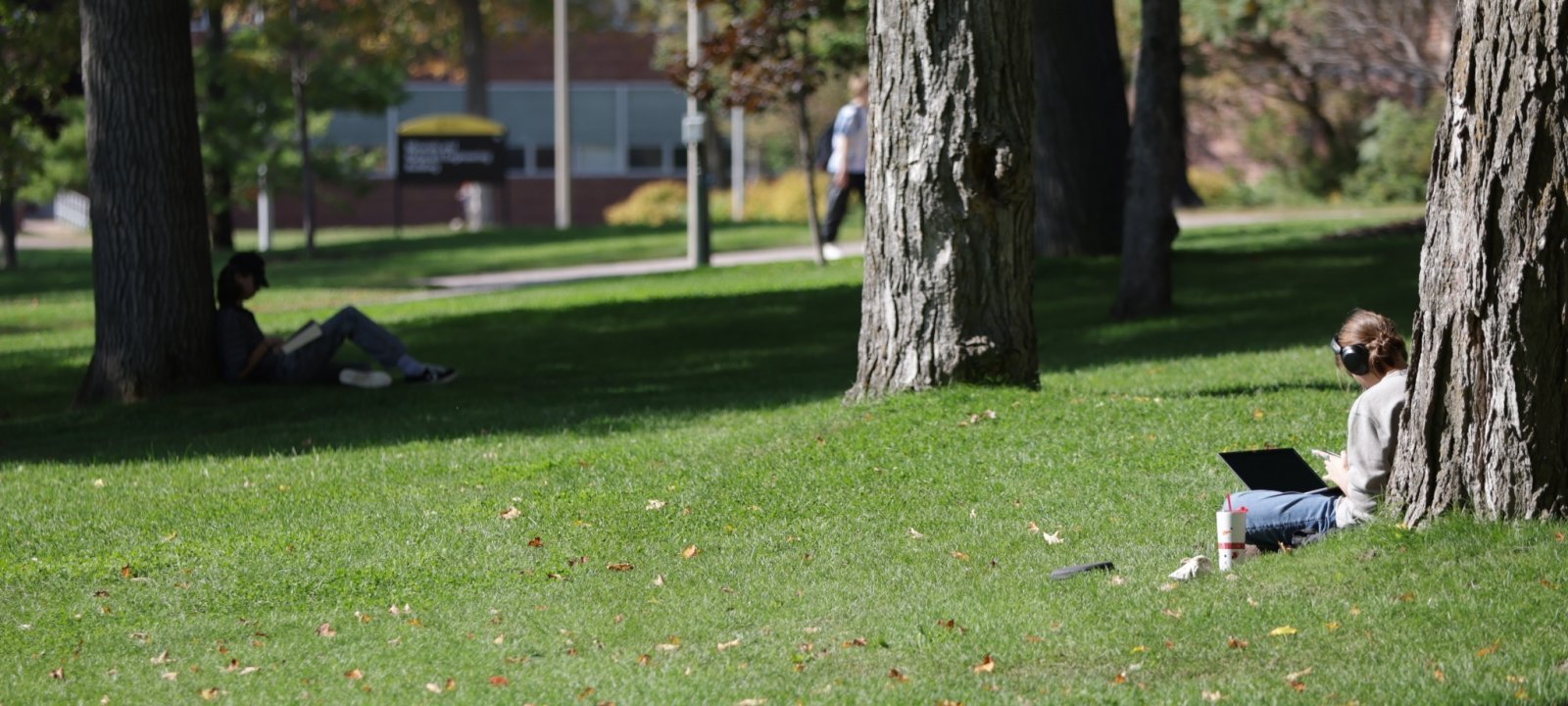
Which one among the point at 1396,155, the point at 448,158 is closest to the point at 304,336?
the point at 448,158

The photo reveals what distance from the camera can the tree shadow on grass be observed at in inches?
460

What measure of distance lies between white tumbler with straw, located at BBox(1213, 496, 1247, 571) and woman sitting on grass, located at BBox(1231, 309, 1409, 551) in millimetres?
196

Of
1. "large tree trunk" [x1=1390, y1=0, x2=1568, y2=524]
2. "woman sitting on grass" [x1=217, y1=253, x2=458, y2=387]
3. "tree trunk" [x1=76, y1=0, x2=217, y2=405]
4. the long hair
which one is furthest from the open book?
"large tree trunk" [x1=1390, y1=0, x2=1568, y2=524]

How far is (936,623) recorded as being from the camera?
6.28 m

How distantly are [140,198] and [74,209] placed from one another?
3968 cm

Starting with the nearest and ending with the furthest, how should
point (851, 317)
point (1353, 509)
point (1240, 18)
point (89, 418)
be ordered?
point (1353, 509) → point (89, 418) → point (851, 317) → point (1240, 18)

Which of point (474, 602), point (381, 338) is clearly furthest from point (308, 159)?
point (474, 602)

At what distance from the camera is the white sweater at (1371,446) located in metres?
6.70

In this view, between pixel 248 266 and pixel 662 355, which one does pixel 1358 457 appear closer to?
pixel 248 266

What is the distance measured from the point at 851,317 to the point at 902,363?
6.69 metres

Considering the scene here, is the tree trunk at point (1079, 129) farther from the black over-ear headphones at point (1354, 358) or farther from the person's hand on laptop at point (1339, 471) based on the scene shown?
the black over-ear headphones at point (1354, 358)

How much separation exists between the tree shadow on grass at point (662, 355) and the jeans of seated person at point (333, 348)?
0.14 m

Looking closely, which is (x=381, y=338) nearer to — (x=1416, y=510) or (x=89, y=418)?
(x=89, y=418)

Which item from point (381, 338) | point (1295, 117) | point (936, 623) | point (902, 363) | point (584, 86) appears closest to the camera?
point (936, 623)
